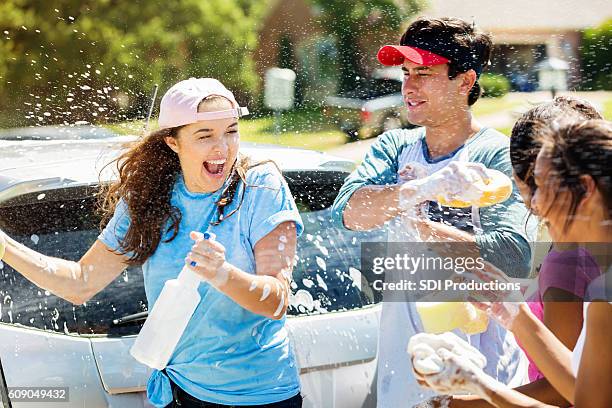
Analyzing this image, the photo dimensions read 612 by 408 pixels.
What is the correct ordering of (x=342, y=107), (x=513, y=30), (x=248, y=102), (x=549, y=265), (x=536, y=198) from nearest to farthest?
1. (x=536, y=198)
2. (x=549, y=265)
3. (x=248, y=102)
4. (x=513, y=30)
5. (x=342, y=107)

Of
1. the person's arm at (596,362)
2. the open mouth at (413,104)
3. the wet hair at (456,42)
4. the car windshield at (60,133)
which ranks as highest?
the wet hair at (456,42)

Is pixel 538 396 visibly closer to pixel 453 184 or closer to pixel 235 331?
pixel 453 184

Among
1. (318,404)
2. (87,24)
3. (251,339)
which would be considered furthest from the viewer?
(87,24)

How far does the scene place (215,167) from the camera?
2.18 meters

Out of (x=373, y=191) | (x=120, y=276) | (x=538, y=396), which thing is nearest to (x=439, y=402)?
(x=538, y=396)

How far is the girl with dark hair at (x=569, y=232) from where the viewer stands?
160 cm

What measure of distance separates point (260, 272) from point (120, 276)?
2.44 ft

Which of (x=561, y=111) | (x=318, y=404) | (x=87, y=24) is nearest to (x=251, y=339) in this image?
(x=318, y=404)

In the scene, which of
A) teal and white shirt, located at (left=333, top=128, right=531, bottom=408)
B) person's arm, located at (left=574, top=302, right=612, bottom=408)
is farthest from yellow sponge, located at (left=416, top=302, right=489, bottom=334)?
person's arm, located at (left=574, top=302, right=612, bottom=408)

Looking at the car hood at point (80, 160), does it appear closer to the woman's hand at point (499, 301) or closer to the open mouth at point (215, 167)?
the open mouth at point (215, 167)

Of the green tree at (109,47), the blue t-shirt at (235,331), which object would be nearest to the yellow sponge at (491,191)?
the blue t-shirt at (235,331)

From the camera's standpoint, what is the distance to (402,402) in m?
2.35

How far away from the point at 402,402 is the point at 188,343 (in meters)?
0.59

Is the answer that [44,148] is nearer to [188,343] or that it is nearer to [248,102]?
[248,102]
